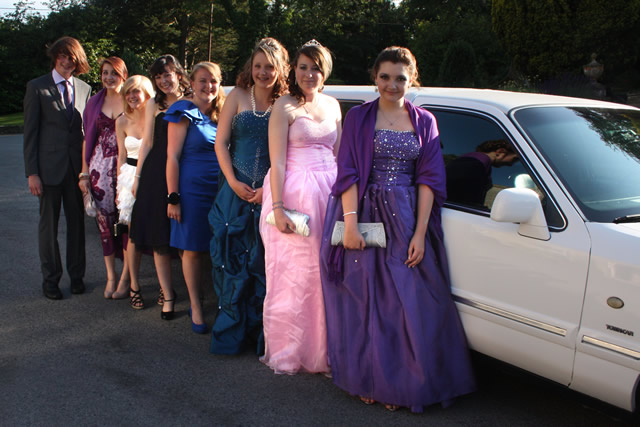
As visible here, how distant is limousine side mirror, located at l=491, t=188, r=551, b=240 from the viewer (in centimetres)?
296

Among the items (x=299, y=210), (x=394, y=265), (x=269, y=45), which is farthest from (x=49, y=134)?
(x=394, y=265)

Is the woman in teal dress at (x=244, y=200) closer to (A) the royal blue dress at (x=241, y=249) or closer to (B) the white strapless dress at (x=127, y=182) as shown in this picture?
(A) the royal blue dress at (x=241, y=249)

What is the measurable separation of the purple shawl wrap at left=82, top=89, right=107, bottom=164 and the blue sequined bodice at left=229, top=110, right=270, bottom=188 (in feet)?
5.52

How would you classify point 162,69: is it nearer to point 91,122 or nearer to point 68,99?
point 91,122

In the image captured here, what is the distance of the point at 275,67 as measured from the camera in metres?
4.29

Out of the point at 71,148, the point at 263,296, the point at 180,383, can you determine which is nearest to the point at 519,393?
the point at 263,296

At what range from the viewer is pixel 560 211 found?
119 inches

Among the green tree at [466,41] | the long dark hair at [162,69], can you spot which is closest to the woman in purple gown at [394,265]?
the long dark hair at [162,69]

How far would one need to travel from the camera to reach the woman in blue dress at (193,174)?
4625 mm

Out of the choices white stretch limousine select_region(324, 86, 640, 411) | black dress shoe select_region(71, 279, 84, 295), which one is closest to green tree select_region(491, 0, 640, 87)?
white stretch limousine select_region(324, 86, 640, 411)

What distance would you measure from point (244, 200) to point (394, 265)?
1.40 meters

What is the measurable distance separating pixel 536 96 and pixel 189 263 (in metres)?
2.85

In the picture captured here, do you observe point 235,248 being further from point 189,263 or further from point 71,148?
point 71,148

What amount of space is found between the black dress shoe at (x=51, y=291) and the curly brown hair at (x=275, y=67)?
258 cm
